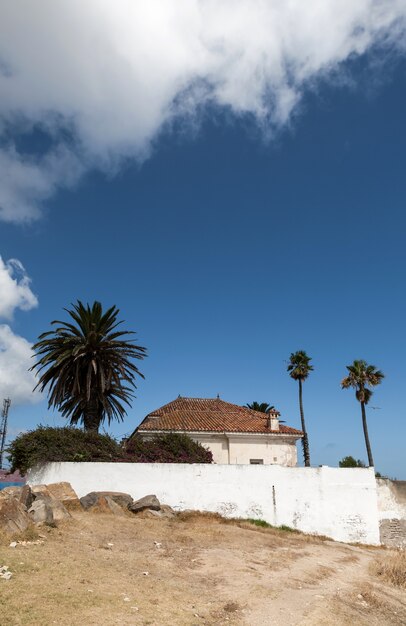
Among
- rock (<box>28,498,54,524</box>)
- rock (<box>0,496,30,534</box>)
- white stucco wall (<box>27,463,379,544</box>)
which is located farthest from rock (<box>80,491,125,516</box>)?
rock (<box>0,496,30,534</box>)

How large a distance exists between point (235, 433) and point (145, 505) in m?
14.2

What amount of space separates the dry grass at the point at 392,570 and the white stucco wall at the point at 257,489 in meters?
5.91

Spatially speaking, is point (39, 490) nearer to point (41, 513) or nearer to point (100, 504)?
point (100, 504)

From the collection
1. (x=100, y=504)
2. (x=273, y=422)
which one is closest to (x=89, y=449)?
(x=100, y=504)

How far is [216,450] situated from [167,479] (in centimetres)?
1187

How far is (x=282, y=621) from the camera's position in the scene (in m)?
10.1

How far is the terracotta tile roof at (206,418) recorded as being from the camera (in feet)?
112

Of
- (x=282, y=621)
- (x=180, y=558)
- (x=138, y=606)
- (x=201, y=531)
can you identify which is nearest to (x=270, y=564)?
(x=180, y=558)

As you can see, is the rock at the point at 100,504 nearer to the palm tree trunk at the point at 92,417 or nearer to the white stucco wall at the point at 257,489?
the white stucco wall at the point at 257,489

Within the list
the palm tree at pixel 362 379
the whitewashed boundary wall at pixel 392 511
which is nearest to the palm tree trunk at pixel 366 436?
the palm tree at pixel 362 379

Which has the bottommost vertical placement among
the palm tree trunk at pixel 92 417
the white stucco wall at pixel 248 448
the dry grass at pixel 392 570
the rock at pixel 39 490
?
A: the dry grass at pixel 392 570

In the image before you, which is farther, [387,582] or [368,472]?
[368,472]

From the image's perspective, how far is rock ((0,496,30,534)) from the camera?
46.1 feet

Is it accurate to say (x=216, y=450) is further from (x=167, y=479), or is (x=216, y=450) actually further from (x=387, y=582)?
(x=387, y=582)
